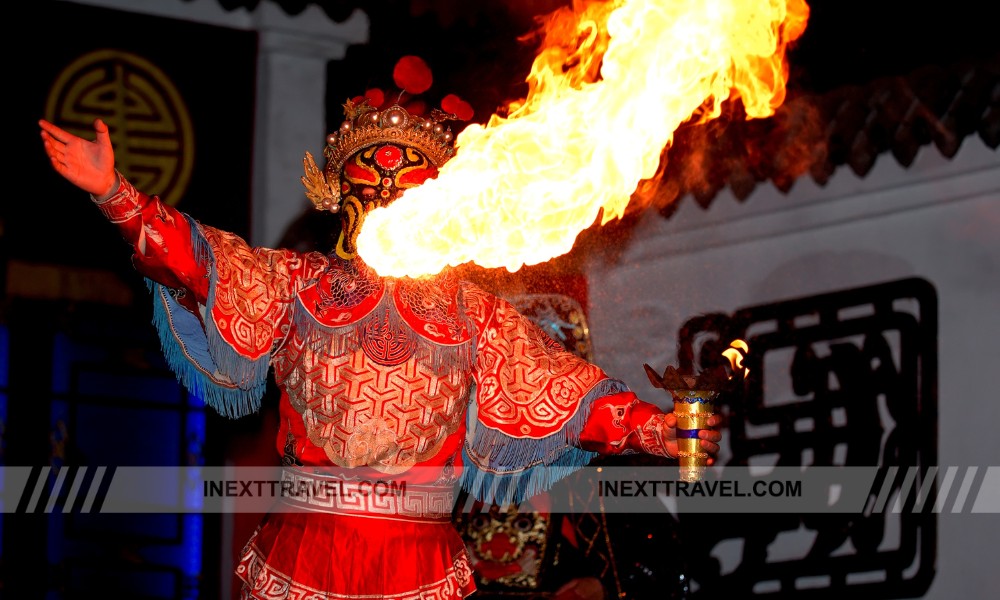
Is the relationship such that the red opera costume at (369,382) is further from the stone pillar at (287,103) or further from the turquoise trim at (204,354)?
the stone pillar at (287,103)

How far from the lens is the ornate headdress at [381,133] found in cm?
418

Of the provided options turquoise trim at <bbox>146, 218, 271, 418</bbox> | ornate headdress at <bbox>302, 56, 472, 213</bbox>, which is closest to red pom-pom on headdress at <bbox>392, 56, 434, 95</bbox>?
ornate headdress at <bbox>302, 56, 472, 213</bbox>

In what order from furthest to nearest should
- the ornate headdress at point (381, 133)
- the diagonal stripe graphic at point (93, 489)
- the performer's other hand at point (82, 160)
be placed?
the diagonal stripe graphic at point (93, 489) < the ornate headdress at point (381, 133) < the performer's other hand at point (82, 160)

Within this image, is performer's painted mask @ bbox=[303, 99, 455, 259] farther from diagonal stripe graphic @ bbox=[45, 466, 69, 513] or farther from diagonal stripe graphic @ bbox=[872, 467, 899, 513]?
diagonal stripe graphic @ bbox=[45, 466, 69, 513]

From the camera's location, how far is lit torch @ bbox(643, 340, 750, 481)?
385 cm

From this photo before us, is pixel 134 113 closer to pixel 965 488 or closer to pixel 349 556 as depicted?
pixel 349 556

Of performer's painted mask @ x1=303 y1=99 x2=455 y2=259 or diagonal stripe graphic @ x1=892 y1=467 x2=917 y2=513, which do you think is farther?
diagonal stripe graphic @ x1=892 y1=467 x2=917 y2=513

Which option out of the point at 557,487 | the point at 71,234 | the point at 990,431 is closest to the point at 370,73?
the point at 71,234

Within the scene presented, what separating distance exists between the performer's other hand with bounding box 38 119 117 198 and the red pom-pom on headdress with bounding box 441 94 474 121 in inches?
42.4

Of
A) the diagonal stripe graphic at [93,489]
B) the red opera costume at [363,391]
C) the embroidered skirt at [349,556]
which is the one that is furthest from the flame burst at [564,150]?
the diagonal stripe graphic at [93,489]

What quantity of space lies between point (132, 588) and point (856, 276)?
13.4 feet

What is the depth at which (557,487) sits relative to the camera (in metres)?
5.71

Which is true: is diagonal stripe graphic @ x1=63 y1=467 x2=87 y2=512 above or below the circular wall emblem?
below

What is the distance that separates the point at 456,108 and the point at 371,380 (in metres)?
0.90
